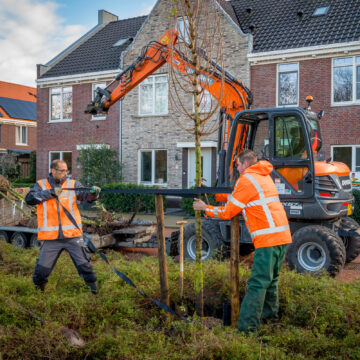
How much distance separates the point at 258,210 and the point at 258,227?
18 cm

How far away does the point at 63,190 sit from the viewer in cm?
576

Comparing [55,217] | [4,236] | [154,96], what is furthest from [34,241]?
[154,96]

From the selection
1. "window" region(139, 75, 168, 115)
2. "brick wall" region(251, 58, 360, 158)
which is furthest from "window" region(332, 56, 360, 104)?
"window" region(139, 75, 168, 115)

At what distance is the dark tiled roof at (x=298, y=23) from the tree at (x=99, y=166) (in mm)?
7799

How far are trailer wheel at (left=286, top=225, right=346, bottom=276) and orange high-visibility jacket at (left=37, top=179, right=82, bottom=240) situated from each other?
11.4ft

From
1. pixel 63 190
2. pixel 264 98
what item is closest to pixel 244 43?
pixel 264 98

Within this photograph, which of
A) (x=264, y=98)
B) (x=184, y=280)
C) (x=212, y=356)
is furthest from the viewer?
(x=264, y=98)

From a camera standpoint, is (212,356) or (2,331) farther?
(2,331)

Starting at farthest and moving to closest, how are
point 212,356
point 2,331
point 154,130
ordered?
point 154,130 < point 2,331 < point 212,356

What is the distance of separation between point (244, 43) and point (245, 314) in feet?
48.4

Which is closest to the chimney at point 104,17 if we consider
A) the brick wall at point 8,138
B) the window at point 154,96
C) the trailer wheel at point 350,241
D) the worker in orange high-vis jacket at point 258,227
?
the window at point 154,96

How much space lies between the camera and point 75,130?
21.6 m

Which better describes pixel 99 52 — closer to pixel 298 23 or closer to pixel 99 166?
pixel 99 166

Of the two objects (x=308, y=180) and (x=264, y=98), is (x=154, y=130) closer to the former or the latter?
(x=264, y=98)
